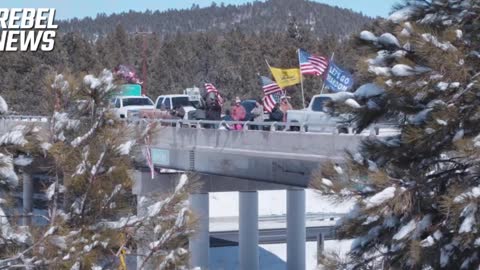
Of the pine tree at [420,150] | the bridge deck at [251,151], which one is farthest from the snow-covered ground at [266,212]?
the pine tree at [420,150]

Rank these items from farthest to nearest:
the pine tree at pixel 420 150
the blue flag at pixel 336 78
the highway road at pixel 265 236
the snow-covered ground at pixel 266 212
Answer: the snow-covered ground at pixel 266 212 → the highway road at pixel 265 236 → the blue flag at pixel 336 78 → the pine tree at pixel 420 150

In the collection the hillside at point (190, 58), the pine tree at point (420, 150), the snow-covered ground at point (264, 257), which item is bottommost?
the snow-covered ground at point (264, 257)

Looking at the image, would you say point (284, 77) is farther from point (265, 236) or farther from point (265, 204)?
point (265, 204)

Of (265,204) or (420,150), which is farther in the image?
(265,204)

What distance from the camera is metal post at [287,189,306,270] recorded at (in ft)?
97.6

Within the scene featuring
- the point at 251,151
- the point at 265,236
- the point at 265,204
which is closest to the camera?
the point at 251,151

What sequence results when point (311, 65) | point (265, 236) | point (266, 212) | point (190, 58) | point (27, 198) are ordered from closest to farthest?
point (27, 198), point (311, 65), point (265, 236), point (266, 212), point (190, 58)

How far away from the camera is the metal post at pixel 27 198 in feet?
23.8

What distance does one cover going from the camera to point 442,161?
22.7ft

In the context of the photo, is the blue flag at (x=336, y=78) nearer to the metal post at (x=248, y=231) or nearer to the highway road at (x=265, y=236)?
the metal post at (x=248, y=231)

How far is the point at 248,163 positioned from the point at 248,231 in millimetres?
8600

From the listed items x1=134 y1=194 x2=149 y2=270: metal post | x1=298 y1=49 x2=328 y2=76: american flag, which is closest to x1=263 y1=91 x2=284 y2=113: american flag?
x1=298 y1=49 x2=328 y2=76: american flag

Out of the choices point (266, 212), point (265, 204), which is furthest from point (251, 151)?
point (266, 212)

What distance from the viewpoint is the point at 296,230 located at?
30.3 metres
